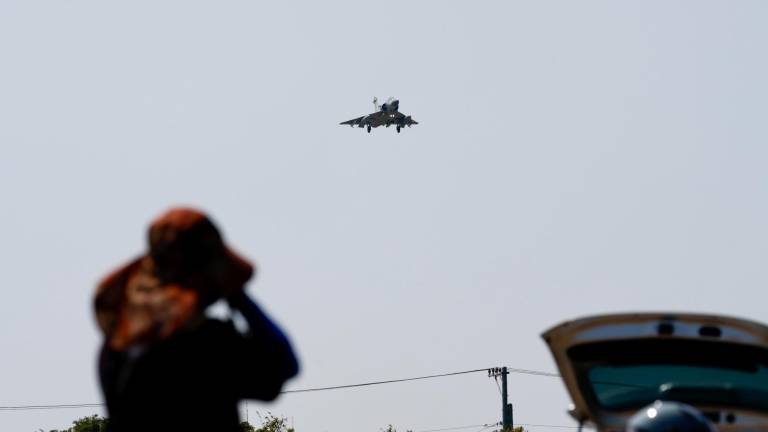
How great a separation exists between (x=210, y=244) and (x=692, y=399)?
11.7 ft

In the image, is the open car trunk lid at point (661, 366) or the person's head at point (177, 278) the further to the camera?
the open car trunk lid at point (661, 366)

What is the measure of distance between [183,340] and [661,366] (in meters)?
3.44

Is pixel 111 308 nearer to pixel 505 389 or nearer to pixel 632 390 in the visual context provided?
pixel 632 390

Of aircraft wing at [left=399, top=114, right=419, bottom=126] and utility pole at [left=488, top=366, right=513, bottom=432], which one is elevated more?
aircraft wing at [left=399, top=114, right=419, bottom=126]

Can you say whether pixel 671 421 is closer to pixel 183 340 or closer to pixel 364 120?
pixel 183 340

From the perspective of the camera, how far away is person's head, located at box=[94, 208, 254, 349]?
→ 492 cm

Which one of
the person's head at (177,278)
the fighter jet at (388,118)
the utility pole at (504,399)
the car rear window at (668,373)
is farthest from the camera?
the fighter jet at (388,118)

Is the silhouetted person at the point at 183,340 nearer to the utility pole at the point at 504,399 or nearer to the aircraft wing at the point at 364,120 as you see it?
the utility pole at the point at 504,399

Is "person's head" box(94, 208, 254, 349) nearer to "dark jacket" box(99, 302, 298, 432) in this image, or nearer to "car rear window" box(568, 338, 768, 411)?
"dark jacket" box(99, 302, 298, 432)

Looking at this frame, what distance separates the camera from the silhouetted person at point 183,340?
494 cm

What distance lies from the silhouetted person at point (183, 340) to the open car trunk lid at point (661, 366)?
9.32 feet

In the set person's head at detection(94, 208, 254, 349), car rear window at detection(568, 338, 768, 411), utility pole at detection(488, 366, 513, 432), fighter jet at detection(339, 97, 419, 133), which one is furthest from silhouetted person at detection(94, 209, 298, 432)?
fighter jet at detection(339, 97, 419, 133)

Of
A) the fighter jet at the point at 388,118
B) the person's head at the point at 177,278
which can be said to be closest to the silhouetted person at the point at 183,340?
the person's head at the point at 177,278

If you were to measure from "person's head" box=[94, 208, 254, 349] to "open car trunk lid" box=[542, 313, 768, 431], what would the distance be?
296 cm
